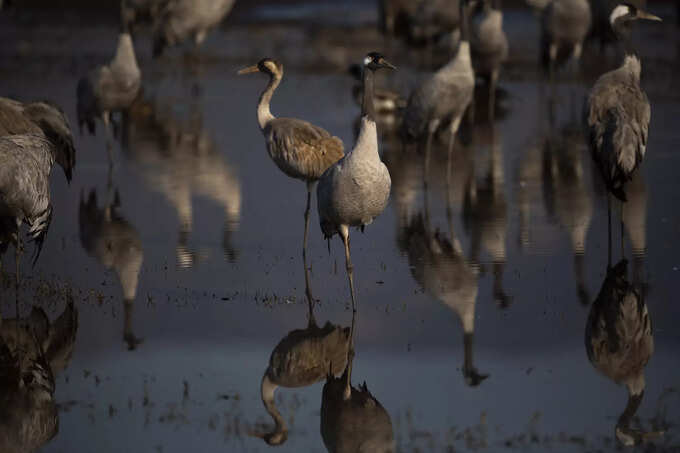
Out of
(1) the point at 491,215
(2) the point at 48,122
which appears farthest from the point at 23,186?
(1) the point at 491,215

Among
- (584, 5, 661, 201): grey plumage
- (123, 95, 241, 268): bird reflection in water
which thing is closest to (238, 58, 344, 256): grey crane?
(123, 95, 241, 268): bird reflection in water

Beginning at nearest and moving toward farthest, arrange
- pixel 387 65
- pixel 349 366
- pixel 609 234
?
pixel 349 366, pixel 387 65, pixel 609 234

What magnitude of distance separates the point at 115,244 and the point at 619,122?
13.1 ft

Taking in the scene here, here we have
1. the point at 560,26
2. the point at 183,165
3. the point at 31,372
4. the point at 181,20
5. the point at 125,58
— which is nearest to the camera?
the point at 31,372

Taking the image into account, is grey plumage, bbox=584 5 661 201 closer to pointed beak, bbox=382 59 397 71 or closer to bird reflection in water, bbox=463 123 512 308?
bird reflection in water, bbox=463 123 512 308

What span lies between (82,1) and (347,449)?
2637cm

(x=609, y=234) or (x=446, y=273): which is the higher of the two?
(x=609, y=234)

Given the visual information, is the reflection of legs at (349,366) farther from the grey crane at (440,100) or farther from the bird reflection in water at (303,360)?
the grey crane at (440,100)

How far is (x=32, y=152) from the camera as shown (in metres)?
8.95

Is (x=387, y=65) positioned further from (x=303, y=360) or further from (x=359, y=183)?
(x=303, y=360)

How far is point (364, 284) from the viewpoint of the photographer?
935 cm

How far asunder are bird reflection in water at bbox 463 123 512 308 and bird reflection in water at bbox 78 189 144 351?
95.7 inches

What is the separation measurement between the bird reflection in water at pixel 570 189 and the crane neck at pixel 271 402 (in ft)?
8.30

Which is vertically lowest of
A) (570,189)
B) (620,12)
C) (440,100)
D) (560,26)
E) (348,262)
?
(570,189)
